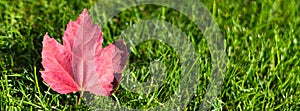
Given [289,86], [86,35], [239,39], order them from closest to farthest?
[86,35], [289,86], [239,39]

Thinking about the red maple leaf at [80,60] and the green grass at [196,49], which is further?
the green grass at [196,49]

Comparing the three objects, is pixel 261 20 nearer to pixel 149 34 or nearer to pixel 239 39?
pixel 239 39

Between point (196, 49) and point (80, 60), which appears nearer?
point (80, 60)

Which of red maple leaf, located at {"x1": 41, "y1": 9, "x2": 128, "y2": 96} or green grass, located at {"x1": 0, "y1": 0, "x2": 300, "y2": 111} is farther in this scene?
green grass, located at {"x1": 0, "y1": 0, "x2": 300, "y2": 111}

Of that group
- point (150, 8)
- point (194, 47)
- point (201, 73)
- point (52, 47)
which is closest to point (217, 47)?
point (194, 47)
